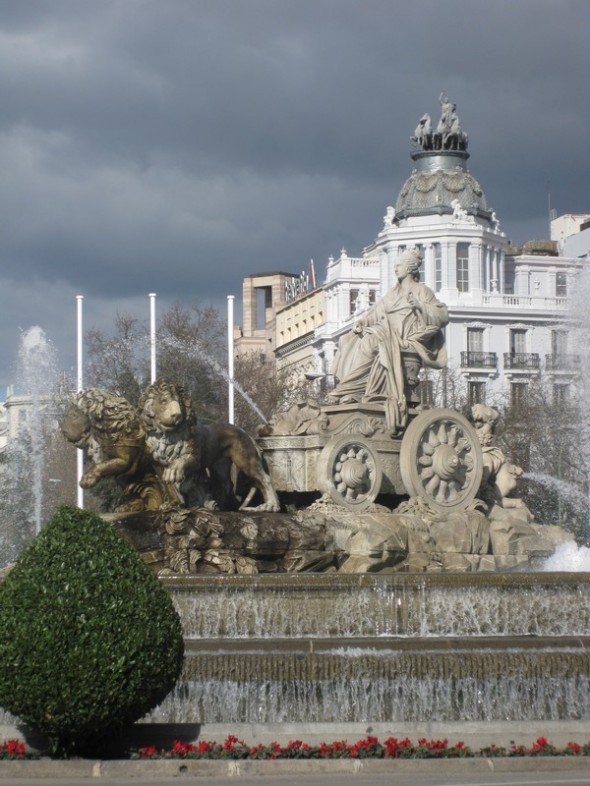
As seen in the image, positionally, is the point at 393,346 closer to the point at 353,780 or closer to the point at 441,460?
the point at 441,460

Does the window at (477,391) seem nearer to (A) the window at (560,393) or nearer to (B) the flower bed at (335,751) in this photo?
(A) the window at (560,393)

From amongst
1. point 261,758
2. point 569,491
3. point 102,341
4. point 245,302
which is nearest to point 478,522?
point 261,758

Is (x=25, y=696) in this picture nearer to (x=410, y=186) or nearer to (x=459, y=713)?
(x=459, y=713)

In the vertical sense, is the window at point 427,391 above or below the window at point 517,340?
below

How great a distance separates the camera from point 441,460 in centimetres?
2545

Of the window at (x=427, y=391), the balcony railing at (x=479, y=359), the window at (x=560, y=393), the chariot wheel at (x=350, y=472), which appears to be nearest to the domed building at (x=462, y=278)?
the balcony railing at (x=479, y=359)

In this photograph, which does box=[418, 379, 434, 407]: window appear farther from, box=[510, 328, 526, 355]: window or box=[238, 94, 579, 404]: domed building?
box=[510, 328, 526, 355]: window

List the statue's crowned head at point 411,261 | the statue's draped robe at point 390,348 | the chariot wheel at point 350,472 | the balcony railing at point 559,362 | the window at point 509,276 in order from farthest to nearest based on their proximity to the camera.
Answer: the window at point 509,276 < the balcony railing at point 559,362 < the statue's crowned head at point 411,261 < the statue's draped robe at point 390,348 < the chariot wheel at point 350,472

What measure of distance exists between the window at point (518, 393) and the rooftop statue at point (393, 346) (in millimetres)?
42624

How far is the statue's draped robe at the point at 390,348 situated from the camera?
84.5ft

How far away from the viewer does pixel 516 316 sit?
9494cm

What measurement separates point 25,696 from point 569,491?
4002 cm

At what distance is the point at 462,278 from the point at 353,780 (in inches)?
3289

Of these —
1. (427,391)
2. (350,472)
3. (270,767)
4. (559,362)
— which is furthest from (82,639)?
(559,362)
